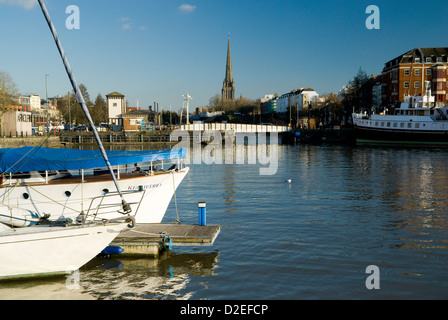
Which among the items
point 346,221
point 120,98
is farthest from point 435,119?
point 120,98

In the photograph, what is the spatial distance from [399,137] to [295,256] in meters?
72.0

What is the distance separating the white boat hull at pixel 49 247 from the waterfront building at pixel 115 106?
114544 mm

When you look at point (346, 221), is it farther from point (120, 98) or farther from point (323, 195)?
point (120, 98)

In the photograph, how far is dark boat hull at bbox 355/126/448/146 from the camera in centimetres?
7712

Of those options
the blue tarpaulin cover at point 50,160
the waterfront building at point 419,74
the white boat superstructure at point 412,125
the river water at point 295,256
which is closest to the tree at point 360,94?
the waterfront building at point 419,74

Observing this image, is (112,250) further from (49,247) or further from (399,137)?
(399,137)

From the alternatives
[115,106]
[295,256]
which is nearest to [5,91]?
[115,106]

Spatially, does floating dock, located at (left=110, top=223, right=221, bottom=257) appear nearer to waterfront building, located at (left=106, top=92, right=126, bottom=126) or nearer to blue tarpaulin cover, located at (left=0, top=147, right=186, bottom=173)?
blue tarpaulin cover, located at (left=0, top=147, right=186, bottom=173)

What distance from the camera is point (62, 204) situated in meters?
18.2

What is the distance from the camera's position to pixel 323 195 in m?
28.2

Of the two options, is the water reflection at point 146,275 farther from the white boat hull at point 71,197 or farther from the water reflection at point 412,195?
the water reflection at point 412,195

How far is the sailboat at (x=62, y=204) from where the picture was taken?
13.1 metres

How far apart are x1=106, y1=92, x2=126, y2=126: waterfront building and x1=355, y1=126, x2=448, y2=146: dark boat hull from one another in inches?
2783

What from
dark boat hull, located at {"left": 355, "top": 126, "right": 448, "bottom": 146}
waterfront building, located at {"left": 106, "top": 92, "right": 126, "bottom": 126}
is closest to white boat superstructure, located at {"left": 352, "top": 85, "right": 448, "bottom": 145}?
dark boat hull, located at {"left": 355, "top": 126, "right": 448, "bottom": 146}
